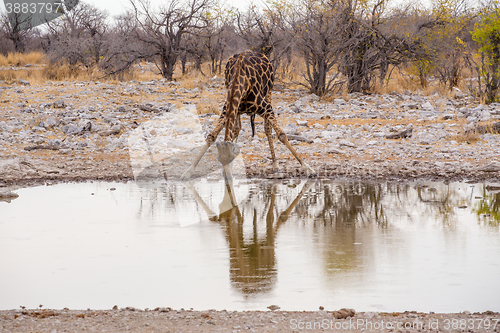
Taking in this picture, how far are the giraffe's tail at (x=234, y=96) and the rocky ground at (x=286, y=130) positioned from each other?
3.53ft

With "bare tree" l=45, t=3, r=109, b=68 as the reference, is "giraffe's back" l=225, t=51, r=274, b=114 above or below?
below

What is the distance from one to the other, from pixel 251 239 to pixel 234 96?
3.00 meters

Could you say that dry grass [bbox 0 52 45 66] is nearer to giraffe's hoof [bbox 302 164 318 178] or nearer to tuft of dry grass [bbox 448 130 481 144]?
giraffe's hoof [bbox 302 164 318 178]

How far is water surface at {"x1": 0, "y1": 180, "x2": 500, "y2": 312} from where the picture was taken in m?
3.08

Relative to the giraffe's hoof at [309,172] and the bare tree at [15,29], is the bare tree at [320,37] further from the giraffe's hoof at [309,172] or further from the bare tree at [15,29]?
the bare tree at [15,29]

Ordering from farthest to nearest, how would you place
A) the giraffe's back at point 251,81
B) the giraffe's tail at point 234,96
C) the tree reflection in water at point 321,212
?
the giraffe's back at point 251,81 → the giraffe's tail at point 234,96 → the tree reflection in water at point 321,212

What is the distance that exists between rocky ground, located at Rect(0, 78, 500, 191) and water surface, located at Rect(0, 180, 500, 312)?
1.08m

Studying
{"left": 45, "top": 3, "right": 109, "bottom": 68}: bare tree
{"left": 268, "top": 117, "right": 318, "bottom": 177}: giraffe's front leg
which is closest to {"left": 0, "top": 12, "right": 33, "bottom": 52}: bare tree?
{"left": 45, "top": 3, "right": 109, "bottom": 68}: bare tree

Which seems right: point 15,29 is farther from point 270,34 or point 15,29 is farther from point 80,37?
point 270,34

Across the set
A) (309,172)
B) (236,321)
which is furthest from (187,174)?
(236,321)

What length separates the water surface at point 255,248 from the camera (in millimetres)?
3084

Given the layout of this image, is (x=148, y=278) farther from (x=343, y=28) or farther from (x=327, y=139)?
(x=343, y=28)

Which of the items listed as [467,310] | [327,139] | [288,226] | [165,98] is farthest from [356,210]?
[165,98]

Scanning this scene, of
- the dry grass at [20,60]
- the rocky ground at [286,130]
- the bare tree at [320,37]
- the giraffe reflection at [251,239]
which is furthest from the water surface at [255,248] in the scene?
the dry grass at [20,60]
